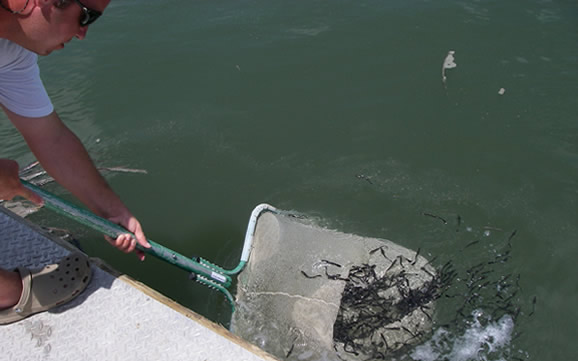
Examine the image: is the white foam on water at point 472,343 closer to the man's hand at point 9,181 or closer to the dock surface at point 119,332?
the dock surface at point 119,332

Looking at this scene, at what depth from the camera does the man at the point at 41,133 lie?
175 centimetres

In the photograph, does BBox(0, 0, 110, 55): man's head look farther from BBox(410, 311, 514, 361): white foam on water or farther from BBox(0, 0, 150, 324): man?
BBox(410, 311, 514, 361): white foam on water

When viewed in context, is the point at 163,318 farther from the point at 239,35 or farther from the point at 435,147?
the point at 239,35

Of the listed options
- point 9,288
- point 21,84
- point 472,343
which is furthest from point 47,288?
point 472,343

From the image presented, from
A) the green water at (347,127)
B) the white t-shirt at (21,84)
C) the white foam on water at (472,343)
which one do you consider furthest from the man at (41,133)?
the white foam on water at (472,343)

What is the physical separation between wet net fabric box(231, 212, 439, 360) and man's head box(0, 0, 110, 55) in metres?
2.05

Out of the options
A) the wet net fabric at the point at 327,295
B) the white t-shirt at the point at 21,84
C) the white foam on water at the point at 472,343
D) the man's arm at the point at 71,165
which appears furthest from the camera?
the white foam on water at the point at 472,343

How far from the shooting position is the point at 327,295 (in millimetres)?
3082

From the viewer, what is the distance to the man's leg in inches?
98.2

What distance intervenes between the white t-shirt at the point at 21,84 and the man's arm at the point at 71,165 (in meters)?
0.06

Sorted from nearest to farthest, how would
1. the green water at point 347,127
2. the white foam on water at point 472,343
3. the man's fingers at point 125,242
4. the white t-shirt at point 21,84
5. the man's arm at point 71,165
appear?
the white t-shirt at point 21,84 < the man's arm at point 71,165 < the man's fingers at point 125,242 < the white foam on water at point 472,343 < the green water at point 347,127

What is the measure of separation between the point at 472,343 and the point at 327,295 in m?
1.52

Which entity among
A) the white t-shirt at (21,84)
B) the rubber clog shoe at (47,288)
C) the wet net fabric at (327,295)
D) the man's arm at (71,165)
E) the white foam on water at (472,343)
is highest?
the white t-shirt at (21,84)

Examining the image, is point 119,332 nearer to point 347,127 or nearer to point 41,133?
point 41,133
